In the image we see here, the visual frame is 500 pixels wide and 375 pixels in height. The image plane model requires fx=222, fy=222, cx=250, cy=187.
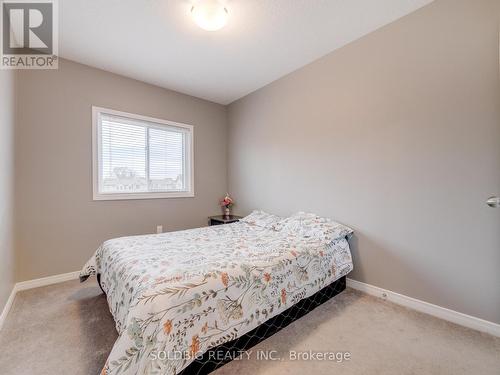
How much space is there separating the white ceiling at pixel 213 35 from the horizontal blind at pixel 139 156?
27.9 inches

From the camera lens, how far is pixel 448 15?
71.2 inches

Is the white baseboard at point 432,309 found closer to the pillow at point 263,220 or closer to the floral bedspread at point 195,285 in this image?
the floral bedspread at point 195,285

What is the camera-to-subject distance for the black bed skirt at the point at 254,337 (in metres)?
1.29

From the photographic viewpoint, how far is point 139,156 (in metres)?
3.26

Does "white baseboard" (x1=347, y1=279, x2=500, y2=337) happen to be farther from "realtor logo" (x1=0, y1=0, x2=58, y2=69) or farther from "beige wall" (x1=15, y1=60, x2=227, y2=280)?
"realtor logo" (x1=0, y1=0, x2=58, y2=69)

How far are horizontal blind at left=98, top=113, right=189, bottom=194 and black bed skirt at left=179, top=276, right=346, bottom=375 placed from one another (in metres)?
2.49

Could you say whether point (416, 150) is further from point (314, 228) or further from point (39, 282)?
point (39, 282)

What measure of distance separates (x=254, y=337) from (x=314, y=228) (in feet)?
4.00

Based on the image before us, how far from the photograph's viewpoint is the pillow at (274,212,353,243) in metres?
2.23

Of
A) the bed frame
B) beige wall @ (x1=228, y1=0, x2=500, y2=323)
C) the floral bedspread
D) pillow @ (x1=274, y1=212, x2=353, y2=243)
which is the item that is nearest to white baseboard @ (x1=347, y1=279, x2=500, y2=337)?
beige wall @ (x1=228, y1=0, x2=500, y2=323)

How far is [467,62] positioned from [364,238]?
5.54 feet

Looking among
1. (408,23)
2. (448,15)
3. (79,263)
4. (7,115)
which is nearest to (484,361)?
(448,15)

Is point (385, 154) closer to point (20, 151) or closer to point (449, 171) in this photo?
point (449, 171)

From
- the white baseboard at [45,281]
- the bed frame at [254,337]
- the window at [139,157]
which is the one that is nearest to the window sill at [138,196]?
the window at [139,157]
